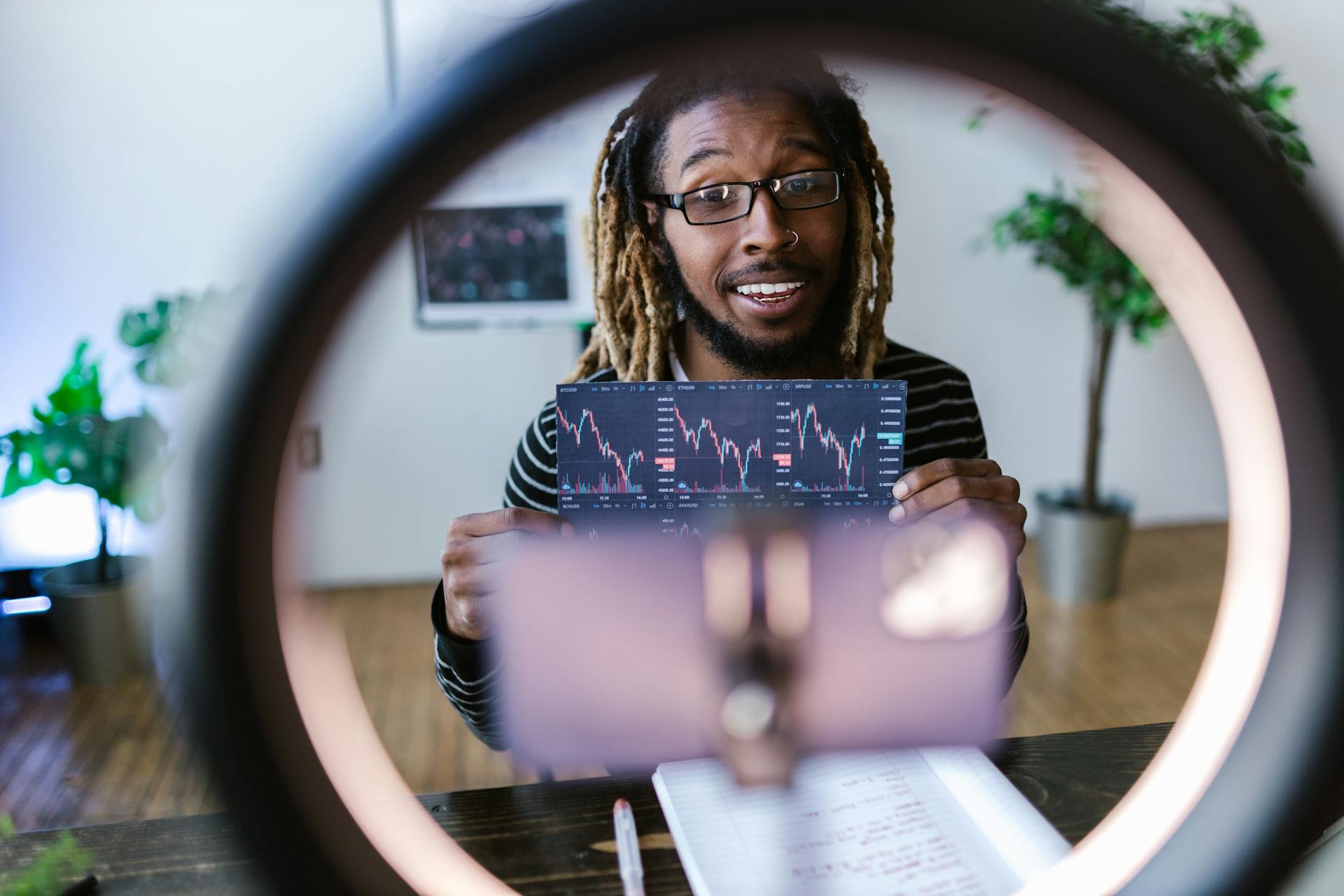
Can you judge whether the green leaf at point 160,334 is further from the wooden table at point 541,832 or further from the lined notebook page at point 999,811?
the lined notebook page at point 999,811

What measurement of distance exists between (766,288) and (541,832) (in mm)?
287

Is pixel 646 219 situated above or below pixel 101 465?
above

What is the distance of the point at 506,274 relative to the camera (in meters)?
2.07

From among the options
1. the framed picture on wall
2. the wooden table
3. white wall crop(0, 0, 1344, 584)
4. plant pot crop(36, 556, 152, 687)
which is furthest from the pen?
plant pot crop(36, 556, 152, 687)

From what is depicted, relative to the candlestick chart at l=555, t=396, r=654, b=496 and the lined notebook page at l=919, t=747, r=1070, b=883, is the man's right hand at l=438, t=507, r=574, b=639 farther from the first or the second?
the lined notebook page at l=919, t=747, r=1070, b=883

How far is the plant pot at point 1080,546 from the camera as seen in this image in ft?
6.69

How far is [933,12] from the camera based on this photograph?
0.18 metres

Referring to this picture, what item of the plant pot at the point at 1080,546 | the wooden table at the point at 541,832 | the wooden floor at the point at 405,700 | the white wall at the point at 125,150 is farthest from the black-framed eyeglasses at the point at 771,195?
the plant pot at the point at 1080,546

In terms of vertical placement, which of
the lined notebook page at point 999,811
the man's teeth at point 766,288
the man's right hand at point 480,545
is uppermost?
the man's teeth at point 766,288

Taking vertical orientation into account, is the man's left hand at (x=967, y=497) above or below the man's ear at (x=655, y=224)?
below

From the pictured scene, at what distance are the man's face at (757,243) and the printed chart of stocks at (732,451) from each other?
7cm

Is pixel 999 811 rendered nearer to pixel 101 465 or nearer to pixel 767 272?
pixel 767 272

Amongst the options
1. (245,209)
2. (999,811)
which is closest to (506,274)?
(245,209)

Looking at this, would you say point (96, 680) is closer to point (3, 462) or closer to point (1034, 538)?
point (3, 462)
